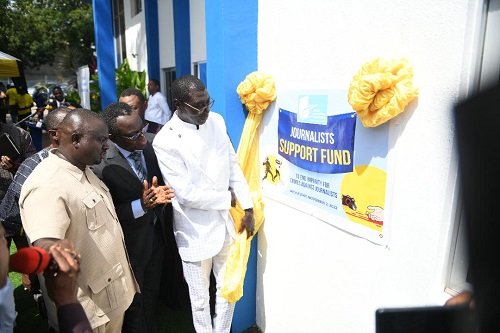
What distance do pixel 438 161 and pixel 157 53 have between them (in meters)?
9.17

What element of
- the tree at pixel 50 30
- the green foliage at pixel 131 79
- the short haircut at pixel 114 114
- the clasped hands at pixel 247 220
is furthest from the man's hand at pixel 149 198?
the tree at pixel 50 30

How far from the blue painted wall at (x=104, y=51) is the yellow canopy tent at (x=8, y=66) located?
187 centimetres

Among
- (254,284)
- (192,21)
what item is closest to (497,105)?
(254,284)

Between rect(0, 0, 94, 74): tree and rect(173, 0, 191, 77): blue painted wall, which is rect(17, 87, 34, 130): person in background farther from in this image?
rect(0, 0, 94, 74): tree

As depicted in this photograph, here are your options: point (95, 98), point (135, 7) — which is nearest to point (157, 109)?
point (135, 7)

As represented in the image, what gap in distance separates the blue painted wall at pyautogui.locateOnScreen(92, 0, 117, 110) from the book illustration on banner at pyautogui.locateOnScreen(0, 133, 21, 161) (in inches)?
246

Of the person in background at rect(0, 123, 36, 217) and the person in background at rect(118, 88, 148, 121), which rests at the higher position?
the person in background at rect(118, 88, 148, 121)

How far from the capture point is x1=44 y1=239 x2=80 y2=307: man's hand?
1.16 meters

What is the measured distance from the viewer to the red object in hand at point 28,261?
40.7 inches

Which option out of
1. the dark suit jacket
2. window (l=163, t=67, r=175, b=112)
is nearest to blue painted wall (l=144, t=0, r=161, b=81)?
window (l=163, t=67, r=175, b=112)

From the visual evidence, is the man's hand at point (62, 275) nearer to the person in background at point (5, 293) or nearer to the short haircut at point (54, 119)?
the person in background at point (5, 293)

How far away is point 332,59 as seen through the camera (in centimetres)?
212

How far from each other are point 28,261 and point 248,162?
1.97 meters

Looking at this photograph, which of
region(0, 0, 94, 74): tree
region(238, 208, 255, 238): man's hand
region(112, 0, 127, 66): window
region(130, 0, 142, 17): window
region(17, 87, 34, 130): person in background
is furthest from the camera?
region(0, 0, 94, 74): tree
